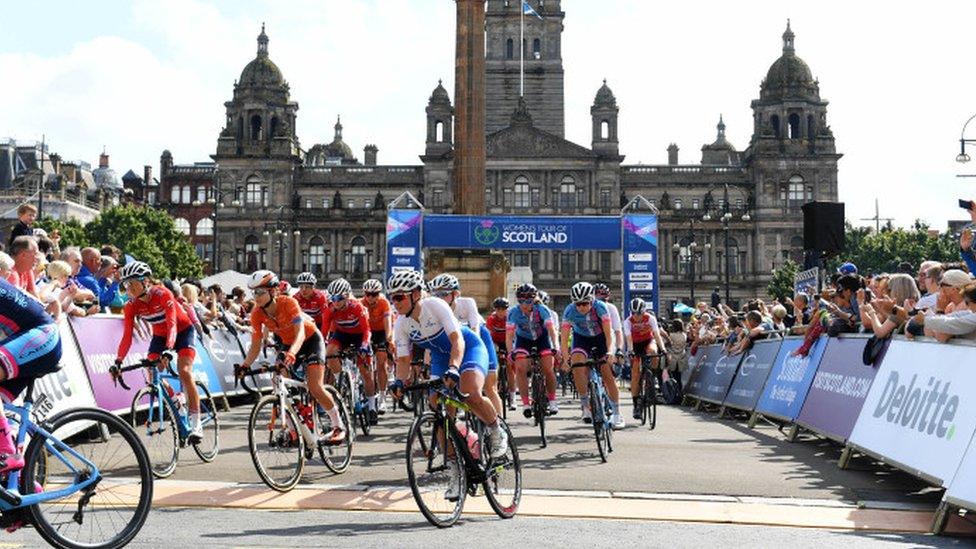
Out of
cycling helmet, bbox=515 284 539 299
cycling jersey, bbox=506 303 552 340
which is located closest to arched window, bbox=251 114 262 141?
cycling jersey, bbox=506 303 552 340

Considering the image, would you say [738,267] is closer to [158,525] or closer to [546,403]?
[546,403]

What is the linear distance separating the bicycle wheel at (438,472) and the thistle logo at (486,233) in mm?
32040

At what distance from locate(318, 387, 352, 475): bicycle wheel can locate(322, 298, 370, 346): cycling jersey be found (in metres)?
4.01

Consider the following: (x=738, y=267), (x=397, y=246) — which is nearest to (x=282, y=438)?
(x=397, y=246)

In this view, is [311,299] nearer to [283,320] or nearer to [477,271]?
[283,320]

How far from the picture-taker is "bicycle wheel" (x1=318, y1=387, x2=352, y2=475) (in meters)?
11.7

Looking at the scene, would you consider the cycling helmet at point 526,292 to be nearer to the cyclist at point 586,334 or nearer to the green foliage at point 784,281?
the cyclist at point 586,334

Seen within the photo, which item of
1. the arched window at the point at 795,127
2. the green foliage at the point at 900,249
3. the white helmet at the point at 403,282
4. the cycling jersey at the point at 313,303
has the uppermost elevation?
the arched window at the point at 795,127

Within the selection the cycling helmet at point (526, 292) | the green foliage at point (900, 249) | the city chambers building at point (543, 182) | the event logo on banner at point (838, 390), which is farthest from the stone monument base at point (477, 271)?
the city chambers building at point (543, 182)

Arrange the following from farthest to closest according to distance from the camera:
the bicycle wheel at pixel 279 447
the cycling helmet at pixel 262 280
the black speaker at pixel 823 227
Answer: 1. the black speaker at pixel 823 227
2. the cycling helmet at pixel 262 280
3. the bicycle wheel at pixel 279 447

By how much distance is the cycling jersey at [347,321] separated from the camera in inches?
625

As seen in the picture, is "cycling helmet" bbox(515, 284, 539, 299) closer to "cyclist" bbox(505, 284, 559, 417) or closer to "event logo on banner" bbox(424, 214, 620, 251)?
"cyclist" bbox(505, 284, 559, 417)


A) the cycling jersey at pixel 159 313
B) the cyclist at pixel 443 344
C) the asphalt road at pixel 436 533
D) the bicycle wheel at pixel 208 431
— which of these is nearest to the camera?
the asphalt road at pixel 436 533

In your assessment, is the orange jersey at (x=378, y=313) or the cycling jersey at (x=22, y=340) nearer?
the cycling jersey at (x=22, y=340)
